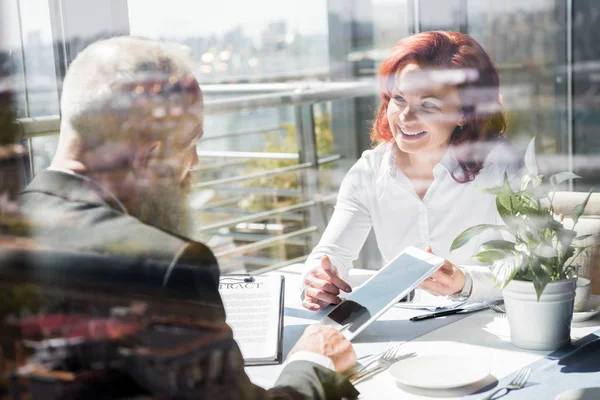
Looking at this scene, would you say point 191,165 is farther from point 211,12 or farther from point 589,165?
point 589,165

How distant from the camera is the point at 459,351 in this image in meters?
1.04

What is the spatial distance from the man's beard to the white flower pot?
55 centimetres

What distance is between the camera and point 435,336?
1.11 meters

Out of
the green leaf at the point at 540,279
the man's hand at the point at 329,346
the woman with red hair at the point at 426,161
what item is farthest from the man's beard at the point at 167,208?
the woman with red hair at the point at 426,161

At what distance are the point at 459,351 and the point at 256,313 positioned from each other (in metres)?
0.33

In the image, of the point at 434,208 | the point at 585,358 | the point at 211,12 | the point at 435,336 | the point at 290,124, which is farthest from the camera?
the point at 290,124

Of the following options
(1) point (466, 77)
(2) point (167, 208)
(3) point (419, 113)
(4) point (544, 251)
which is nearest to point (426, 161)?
(3) point (419, 113)

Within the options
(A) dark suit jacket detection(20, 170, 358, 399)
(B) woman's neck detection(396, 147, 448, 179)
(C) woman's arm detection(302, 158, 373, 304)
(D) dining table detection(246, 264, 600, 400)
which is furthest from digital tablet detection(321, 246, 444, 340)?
(B) woman's neck detection(396, 147, 448, 179)

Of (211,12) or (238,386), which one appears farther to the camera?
(211,12)

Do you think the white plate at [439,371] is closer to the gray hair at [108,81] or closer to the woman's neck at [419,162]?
the gray hair at [108,81]

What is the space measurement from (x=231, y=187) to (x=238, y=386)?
195 centimetres

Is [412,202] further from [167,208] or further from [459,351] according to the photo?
[167,208]

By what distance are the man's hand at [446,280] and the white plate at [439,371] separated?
0.99 feet

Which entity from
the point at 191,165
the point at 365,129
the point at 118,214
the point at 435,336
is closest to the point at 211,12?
the point at 435,336
